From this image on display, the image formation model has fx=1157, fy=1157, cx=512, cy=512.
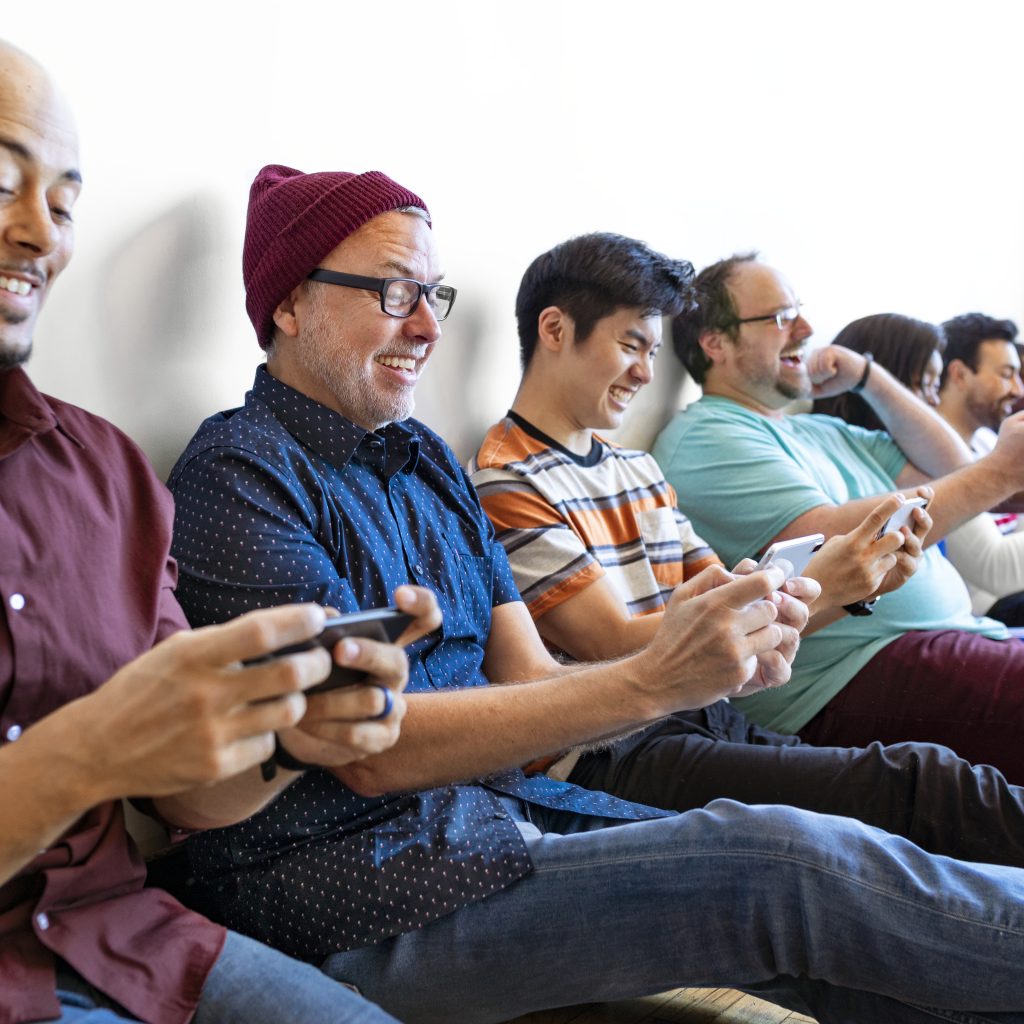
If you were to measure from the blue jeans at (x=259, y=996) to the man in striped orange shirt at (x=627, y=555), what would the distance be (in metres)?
0.73

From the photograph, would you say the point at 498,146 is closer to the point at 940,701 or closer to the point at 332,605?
the point at 332,605

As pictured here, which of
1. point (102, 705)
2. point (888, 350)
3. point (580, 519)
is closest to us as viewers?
point (102, 705)

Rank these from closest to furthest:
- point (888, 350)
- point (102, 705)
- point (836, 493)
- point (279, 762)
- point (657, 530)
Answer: point (102, 705), point (279, 762), point (657, 530), point (836, 493), point (888, 350)

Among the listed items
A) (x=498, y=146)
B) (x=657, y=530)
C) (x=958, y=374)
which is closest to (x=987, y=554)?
(x=958, y=374)

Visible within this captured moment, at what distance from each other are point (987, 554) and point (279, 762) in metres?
2.53

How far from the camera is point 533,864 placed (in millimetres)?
1353

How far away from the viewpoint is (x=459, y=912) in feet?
4.35

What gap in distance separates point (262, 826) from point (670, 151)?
80.9 inches

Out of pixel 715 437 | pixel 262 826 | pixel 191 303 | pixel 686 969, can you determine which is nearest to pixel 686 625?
pixel 686 969

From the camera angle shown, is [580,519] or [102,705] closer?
[102,705]

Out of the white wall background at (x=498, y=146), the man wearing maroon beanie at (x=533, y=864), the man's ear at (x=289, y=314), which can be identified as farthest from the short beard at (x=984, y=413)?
the man's ear at (x=289, y=314)

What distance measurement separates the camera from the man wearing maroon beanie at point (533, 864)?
1.31m

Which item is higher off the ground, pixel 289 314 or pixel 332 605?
pixel 289 314

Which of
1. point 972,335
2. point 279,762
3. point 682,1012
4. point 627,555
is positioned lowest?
point 682,1012
